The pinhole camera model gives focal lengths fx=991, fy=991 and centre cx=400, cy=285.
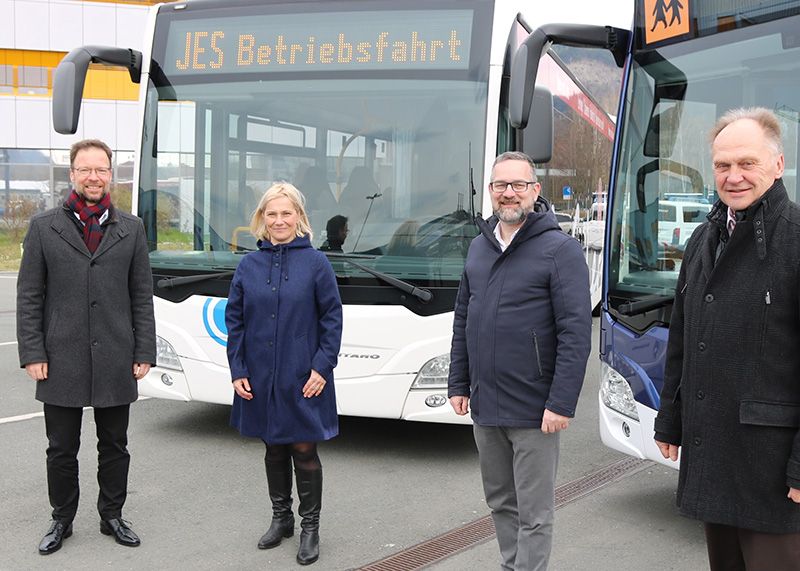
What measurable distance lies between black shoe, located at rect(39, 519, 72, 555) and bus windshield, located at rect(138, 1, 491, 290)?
2.09m

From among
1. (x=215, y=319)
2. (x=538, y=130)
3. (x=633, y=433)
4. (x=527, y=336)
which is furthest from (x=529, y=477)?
(x=215, y=319)

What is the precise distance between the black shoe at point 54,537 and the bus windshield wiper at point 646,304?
2959 mm

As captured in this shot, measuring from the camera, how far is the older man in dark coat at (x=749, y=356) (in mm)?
2752

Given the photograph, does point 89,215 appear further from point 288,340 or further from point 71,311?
point 288,340

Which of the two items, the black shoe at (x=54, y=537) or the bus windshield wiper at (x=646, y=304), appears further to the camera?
the bus windshield wiper at (x=646, y=304)

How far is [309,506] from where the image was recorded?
15.3 ft

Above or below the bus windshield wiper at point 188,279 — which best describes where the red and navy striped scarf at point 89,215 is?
above

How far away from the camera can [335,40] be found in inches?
255

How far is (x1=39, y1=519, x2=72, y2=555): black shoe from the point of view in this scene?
461cm

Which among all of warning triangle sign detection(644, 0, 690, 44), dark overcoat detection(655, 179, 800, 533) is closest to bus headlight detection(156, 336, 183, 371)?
warning triangle sign detection(644, 0, 690, 44)

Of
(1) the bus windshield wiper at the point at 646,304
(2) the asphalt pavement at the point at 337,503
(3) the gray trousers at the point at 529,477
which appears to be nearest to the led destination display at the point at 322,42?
(1) the bus windshield wiper at the point at 646,304

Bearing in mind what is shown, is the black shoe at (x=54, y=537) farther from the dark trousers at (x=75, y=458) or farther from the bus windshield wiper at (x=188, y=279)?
the bus windshield wiper at (x=188, y=279)

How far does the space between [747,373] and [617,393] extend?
2.48m

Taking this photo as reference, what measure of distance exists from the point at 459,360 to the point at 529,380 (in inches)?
15.1
